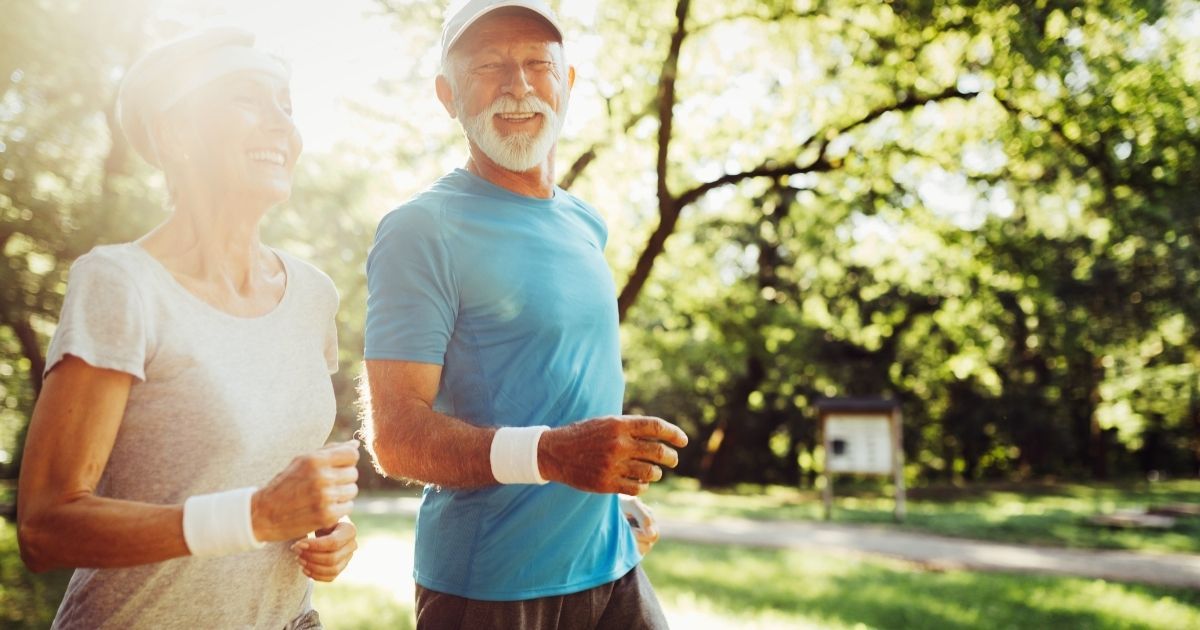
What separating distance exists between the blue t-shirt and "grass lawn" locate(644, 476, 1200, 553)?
9.42 metres

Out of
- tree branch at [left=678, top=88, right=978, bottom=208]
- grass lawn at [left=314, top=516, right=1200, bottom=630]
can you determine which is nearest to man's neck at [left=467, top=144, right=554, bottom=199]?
grass lawn at [left=314, top=516, right=1200, bottom=630]

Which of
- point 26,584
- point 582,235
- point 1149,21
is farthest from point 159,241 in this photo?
point 26,584

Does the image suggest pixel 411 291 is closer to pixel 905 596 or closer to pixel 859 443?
pixel 905 596

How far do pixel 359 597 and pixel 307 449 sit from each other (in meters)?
6.92

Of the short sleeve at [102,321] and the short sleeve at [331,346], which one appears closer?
the short sleeve at [102,321]

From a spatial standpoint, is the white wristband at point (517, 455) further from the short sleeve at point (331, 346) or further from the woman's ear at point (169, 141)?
the woman's ear at point (169, 141)

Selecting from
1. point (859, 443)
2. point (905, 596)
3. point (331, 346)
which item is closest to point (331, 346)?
point (331, 346)

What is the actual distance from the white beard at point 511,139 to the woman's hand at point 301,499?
94 centimetres

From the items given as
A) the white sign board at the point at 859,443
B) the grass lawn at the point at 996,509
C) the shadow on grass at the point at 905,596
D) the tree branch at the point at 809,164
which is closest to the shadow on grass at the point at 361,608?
the shadow on grass at the point at 905,596

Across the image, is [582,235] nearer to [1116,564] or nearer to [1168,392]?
[1116,564]

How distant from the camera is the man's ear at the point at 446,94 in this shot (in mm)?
2207

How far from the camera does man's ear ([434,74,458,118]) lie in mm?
2207

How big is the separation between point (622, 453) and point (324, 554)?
0.68m

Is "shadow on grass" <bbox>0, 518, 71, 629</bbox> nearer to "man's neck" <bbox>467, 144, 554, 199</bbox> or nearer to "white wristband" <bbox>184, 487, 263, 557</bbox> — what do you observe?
"man's neck" <bbox>467, 144, 554, 199</bbox>
